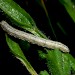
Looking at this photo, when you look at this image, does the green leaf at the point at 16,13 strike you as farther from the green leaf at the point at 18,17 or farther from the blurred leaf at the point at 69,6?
the blurred leaf at the point at 69,6

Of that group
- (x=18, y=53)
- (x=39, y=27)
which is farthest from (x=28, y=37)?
(x=39, y=27)

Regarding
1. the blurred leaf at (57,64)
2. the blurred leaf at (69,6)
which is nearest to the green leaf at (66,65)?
the blurred leaf at (57,64)

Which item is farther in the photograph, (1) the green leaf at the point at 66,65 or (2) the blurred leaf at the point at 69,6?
(2) the blurred leaf at the point at 69,6

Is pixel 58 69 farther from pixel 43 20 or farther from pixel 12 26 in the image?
pixel 43 20

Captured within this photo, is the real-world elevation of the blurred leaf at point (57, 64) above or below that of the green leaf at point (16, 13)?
below

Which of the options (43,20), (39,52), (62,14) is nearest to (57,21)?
(62,14)

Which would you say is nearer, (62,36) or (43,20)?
(43,20)

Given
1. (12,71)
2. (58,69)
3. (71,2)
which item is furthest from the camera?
(71,2)
